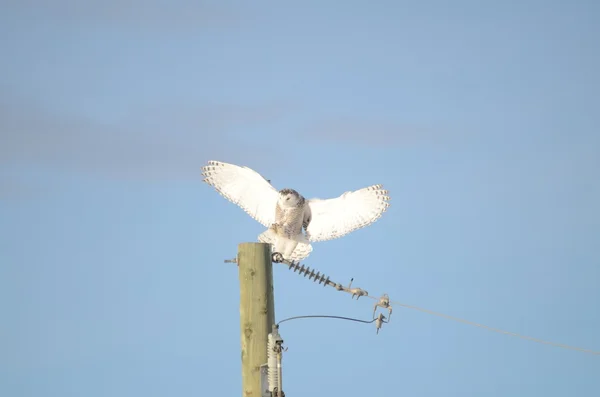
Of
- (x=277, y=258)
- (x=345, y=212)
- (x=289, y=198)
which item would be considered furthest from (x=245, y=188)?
(x=277, y=258)

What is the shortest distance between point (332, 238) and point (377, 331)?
2.98 m

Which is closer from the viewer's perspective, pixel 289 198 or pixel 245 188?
pixel 289 198

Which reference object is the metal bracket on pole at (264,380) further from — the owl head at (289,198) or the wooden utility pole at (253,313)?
the owl head at (289,198)

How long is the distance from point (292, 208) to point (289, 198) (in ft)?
0.40

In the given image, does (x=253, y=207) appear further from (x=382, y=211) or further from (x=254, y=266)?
(x=254, y=266)

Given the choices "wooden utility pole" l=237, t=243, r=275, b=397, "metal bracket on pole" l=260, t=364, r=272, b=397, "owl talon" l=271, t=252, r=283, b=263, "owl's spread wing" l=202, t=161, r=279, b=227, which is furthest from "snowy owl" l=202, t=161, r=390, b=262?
"metal bracket on pole" l=260, t=364, r=272, b=397

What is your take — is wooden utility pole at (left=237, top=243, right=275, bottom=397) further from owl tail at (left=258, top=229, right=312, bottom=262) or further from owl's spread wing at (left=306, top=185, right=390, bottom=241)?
owl's spread wing at (left=306, top=185, right=390, bottom=241)

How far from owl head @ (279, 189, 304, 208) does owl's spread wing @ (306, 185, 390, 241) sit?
406 mm

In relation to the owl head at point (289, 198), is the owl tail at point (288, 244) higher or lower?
lower

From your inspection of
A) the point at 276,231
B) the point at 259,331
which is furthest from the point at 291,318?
the point at 276,231

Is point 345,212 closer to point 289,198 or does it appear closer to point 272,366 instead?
point 289,198

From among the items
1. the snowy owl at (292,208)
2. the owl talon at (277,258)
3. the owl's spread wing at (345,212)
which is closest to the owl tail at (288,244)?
the snowy owl at (292,208)

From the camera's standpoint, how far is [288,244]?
12.0 metres

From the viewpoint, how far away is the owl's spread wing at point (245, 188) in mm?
12445
